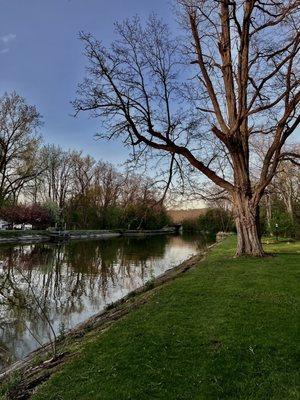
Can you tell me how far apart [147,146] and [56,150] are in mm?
48063

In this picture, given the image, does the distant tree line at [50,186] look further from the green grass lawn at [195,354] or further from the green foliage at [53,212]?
the green grass lawn at [195,354]

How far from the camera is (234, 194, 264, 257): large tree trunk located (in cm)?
1545

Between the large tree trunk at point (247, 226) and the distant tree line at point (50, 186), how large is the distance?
24945mm

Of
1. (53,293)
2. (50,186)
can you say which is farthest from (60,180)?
(53,293)

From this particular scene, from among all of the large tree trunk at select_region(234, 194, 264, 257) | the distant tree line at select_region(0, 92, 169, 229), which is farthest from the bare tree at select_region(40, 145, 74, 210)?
the large tree trunk at select_region(234, 194, 264, 257)

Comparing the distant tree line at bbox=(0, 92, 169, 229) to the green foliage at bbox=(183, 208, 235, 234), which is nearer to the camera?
the distant tree line at bbox=(0, 92, 169, 229)

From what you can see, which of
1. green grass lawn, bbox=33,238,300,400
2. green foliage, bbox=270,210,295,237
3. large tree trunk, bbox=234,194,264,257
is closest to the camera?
green grass lawn, bbox=33,238,300,400

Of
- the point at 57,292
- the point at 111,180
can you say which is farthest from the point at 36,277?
the point at 111,180

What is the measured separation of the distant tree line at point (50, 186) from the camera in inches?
1519

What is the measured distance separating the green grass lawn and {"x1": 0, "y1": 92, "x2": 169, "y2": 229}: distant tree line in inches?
1303

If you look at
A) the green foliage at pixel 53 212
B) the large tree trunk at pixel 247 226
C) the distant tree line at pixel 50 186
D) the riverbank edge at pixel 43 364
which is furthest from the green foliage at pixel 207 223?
the riverbank edge at pixel 43 364

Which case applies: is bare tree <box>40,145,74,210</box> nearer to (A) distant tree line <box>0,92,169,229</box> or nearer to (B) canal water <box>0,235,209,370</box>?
(A) distant tree line <box>0,92,169,229</box>

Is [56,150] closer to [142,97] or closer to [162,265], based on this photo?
[162,265]

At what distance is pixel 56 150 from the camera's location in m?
60.8
